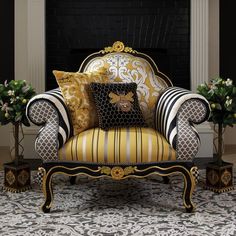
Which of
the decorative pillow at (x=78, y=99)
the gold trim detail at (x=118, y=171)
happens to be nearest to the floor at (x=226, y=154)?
the decorative pillow at (x=78, y=99)

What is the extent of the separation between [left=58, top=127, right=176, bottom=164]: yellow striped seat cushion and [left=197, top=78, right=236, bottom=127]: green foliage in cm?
66

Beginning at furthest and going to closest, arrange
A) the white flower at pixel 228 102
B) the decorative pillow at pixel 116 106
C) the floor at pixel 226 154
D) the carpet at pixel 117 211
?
the floor at pixel 226 154, the white flower at pixel 228 102, the decorative pillow at pixel 116 106, the carpet at pixel 117 211

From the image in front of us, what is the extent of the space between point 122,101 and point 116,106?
0.18ft

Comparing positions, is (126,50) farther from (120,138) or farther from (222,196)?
(222,196)

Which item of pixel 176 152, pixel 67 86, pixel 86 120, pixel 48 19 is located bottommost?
pixel 176 152

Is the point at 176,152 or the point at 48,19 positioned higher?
the point at 48,19

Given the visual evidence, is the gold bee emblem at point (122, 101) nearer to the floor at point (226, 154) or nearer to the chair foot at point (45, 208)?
the chair foot at point (45, 208)

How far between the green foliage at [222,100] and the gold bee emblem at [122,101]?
59 centimetres

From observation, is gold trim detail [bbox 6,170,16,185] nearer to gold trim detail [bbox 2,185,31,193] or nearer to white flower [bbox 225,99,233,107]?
gold trim detail [bbox 2,185,31,193]

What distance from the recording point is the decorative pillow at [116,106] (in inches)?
98.8

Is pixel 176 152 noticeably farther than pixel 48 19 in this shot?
No

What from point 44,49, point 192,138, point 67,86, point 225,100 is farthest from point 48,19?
point 192,138

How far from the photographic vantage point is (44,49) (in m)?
3.99

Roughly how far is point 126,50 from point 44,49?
1.19 meters
